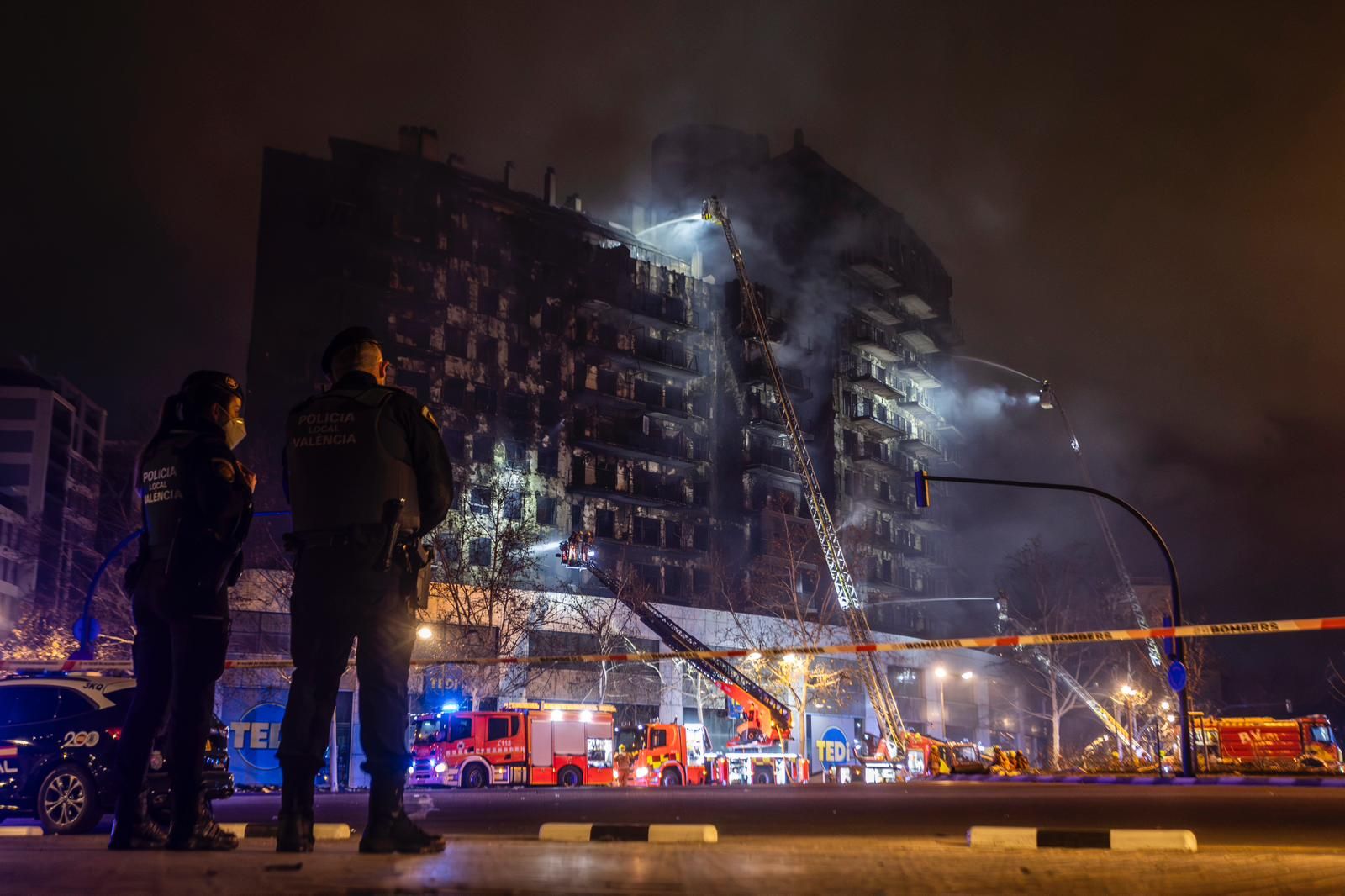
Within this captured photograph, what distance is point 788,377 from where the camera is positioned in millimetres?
81312

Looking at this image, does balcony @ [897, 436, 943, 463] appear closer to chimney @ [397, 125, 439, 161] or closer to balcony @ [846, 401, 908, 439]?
balcony @ [846, 401, 908, 439]

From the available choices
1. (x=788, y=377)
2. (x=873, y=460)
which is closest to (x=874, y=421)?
(x=873, y=460)

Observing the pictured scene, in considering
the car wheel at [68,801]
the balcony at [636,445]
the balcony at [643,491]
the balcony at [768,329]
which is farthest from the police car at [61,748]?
the balcony at [768,329]

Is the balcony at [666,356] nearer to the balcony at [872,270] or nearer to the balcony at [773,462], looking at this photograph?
the balcony at [773,462]

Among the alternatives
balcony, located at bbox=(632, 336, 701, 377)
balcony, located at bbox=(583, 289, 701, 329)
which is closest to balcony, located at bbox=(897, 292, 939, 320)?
balcony, located at bbox=(583, 289, 701, 329)

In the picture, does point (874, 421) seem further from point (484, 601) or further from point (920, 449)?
point (484, 601)

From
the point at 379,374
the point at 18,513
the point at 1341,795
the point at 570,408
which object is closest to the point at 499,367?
the point at 570,408

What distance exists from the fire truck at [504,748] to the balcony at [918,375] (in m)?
62.3

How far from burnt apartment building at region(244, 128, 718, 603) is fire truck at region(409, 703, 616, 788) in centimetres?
1429

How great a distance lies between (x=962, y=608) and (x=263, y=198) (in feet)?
200

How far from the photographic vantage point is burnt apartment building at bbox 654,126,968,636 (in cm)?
7981

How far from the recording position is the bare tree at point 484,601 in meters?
42.8

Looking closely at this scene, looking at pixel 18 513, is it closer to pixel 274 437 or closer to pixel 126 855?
pixel 274 437

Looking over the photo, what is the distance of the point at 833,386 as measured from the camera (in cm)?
8538
